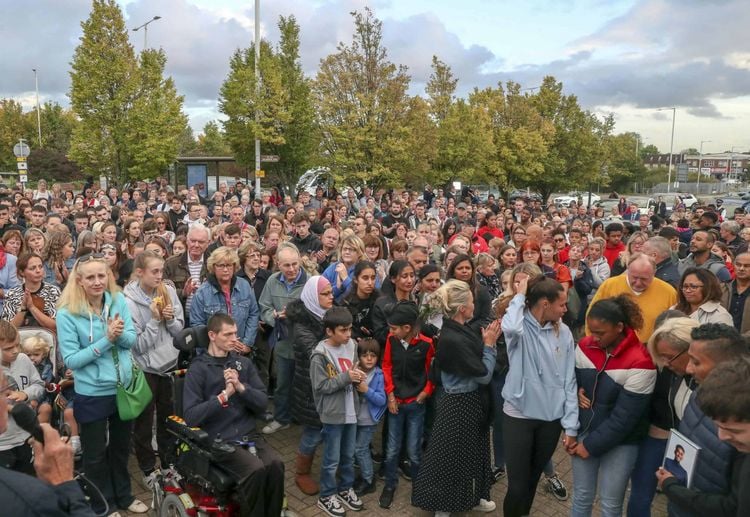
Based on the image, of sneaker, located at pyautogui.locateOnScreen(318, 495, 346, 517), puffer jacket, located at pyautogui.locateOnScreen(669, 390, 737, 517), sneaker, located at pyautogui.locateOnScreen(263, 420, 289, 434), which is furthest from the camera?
sneaker, located at pyautogui.locateOnScreen(263, 420, 289, 434)

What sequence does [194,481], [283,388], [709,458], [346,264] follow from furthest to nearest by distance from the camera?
1. [346,264]
2. [283,388]
3. [194,481]
4. [709,458]

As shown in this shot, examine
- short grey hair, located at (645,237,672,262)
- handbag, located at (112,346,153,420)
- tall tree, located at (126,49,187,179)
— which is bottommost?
handbag, located at (112,346,153,420)

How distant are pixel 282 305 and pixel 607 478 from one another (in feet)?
11.3

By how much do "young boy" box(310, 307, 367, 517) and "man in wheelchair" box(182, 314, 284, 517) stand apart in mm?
549

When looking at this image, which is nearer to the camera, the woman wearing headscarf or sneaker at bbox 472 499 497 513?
sneaker at bbox 472 499 497 513

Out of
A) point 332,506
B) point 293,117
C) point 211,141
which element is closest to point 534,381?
point 332,506

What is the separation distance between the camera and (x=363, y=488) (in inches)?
190

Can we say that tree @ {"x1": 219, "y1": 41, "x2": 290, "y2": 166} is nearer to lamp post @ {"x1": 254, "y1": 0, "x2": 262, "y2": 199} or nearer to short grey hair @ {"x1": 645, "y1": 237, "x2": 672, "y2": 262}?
lamp post @ {"x1": 254, "y1": 0, "x2": 262, "y2": 199}

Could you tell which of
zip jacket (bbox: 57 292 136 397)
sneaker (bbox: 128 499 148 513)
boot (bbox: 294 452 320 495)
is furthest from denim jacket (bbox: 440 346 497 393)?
sneaker (bbox: 128 499 148 513)

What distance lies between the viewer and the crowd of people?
3379 mm

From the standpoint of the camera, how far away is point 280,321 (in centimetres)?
581

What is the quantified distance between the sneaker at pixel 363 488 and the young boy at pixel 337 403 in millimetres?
157

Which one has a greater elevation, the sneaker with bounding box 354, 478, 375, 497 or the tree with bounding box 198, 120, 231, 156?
the tree with bounding box 198, 120, 231, 156

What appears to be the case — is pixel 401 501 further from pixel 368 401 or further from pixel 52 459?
pixel 52 459
